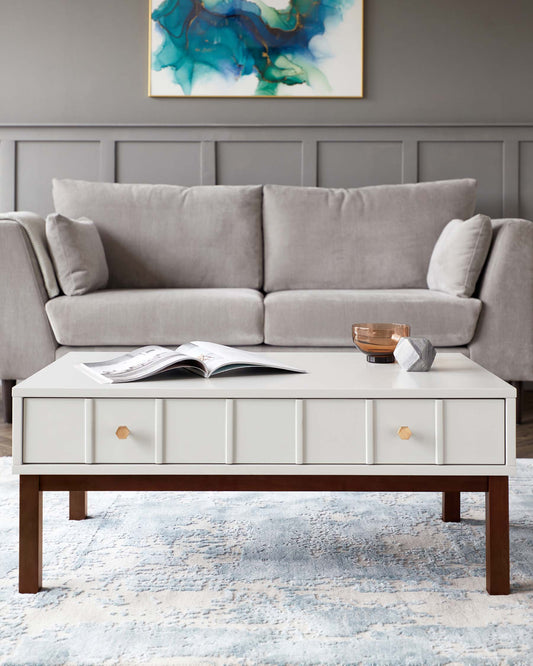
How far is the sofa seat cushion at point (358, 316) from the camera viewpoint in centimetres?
251

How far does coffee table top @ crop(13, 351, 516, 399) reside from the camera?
47.2 inches

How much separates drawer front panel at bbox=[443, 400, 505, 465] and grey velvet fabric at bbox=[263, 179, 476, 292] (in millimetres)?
1848

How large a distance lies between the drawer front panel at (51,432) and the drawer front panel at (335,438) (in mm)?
412

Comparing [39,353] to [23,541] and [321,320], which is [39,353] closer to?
[321,320]

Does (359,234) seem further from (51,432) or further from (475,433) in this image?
(51,432)

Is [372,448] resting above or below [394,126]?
below

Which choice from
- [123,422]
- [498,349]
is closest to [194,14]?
[498,349]

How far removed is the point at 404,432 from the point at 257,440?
27 cm

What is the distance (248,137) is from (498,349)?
5.76ft

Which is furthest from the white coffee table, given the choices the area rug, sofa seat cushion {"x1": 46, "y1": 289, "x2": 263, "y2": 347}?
sofa seat cushion {"x1": 46, "y1": 289, "x2": 263, "y2": 347}

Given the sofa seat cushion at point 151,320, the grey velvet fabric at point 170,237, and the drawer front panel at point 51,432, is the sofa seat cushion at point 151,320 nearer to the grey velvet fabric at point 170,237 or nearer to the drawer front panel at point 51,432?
the grey velvet fabric at point 170,237

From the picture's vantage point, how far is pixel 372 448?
3.92 ft

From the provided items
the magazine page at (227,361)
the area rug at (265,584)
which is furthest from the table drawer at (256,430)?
the area rug at (265,584)

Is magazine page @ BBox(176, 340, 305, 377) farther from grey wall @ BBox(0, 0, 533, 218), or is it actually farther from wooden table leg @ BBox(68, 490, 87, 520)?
grey wall @ BBox(0, 0, 533, 218)
